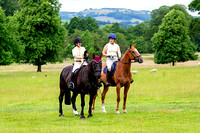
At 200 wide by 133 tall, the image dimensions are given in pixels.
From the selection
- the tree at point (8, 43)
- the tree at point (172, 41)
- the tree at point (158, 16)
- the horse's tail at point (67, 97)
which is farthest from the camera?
the tree at point (158, 16)

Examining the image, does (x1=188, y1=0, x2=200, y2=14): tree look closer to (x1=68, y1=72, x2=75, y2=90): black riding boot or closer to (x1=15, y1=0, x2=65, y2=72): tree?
(x1=15, y1=0, x2=65, y2=72): tree

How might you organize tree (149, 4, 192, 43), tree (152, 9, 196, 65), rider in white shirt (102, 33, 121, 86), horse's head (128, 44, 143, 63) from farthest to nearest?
tree (149, 4, 192, 43), tree (152, 9, 196, 65), rider in white shirt (102, 33, 121, 86), horse's head (128, 44, 143, 63)

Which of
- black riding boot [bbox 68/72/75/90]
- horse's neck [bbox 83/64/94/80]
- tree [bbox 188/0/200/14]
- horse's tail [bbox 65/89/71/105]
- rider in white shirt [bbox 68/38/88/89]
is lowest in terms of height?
horse's tail [bbox 65/89/71/105]

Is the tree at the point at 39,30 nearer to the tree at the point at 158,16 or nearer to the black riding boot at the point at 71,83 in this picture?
the black riding boot at the point at 71,83

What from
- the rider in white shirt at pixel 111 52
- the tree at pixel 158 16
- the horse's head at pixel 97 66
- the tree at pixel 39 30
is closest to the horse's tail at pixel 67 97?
the rider in white shirt at pixel 111 52

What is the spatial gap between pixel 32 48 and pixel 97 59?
4695cm

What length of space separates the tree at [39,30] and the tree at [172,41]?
919 inches

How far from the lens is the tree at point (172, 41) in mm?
71188

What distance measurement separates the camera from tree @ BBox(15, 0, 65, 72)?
2286 inches

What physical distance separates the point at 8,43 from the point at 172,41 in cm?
3653

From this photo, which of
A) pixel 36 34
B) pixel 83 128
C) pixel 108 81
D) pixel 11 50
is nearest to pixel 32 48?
pixel 36 34

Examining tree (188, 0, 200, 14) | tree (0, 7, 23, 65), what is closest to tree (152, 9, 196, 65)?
tree (188, 0, 200, 14)

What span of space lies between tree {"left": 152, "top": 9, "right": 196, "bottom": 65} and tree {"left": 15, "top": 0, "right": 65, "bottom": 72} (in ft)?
76.6

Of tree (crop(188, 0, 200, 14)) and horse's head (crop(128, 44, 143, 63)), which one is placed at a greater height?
tree (crop(188, 0, 200, 14))
